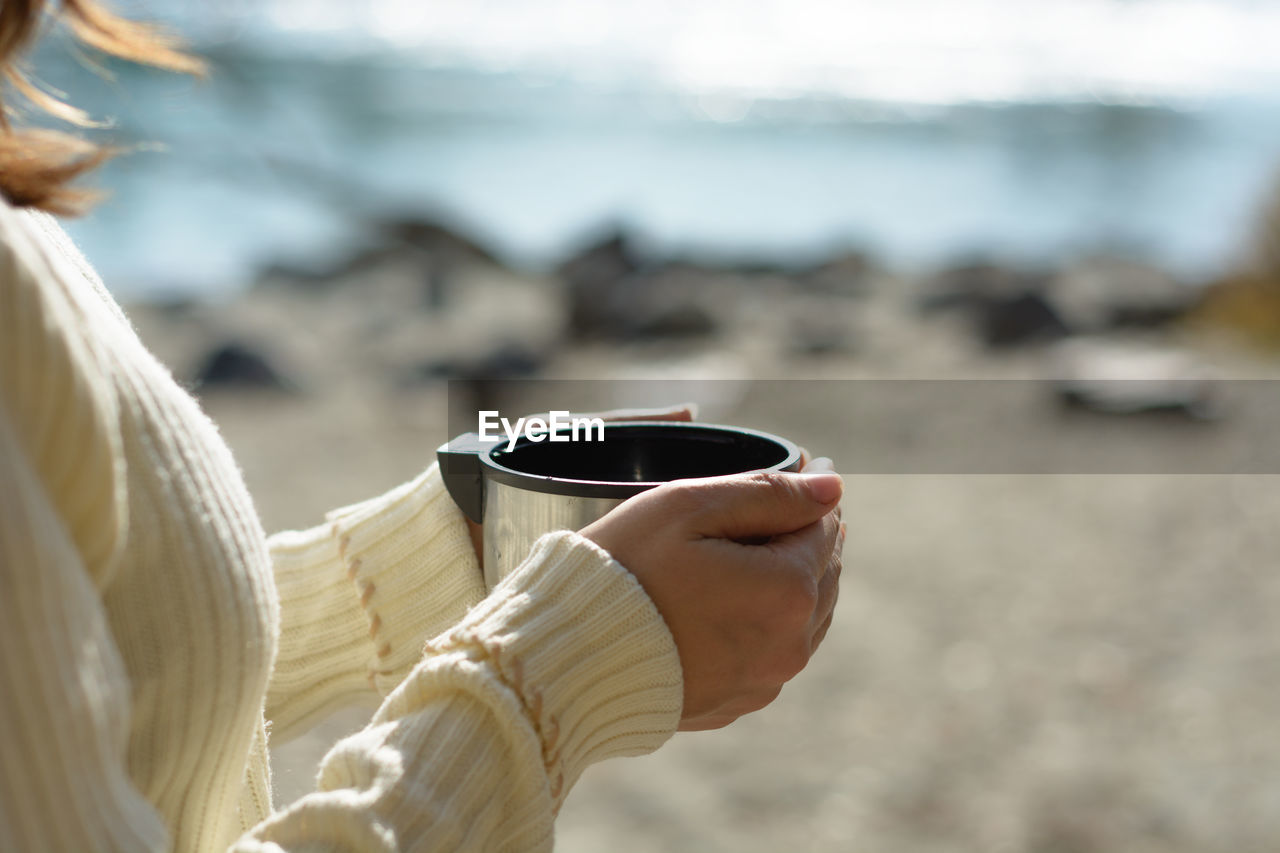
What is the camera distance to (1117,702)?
116 inches

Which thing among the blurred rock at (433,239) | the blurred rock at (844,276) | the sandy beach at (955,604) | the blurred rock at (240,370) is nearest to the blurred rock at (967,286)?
the blurred rock at (844,276)

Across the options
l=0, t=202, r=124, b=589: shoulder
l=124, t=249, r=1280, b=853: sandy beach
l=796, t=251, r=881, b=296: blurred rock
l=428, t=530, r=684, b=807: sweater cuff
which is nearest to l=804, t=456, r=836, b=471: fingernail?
l=428, t=530, r=684, b=807: sweater cuff

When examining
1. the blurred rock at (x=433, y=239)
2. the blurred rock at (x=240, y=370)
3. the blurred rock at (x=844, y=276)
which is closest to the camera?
the blurred rock at (x=240, y=370)

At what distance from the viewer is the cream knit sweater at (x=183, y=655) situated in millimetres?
543

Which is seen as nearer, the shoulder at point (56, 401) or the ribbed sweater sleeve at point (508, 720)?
the shoulder at point (56, 401)

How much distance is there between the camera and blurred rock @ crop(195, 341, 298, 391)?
18.5ft

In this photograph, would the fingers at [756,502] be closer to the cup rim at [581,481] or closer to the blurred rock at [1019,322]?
the cup rim at [581,481]

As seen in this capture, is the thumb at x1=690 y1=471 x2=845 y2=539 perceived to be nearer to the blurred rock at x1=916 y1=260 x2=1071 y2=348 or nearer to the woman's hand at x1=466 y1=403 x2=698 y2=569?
the woman's hand at x1=466 y1=403 x2=698 y2=569

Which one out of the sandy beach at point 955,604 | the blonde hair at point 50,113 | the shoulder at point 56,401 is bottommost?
the sandy beach at point 955,604

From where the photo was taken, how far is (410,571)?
1.04 metres

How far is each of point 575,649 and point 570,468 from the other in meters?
0.27

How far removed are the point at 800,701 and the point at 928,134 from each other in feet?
70.4

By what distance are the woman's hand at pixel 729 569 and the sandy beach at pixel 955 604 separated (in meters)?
0.60

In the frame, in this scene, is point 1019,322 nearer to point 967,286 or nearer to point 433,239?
point 967,286
